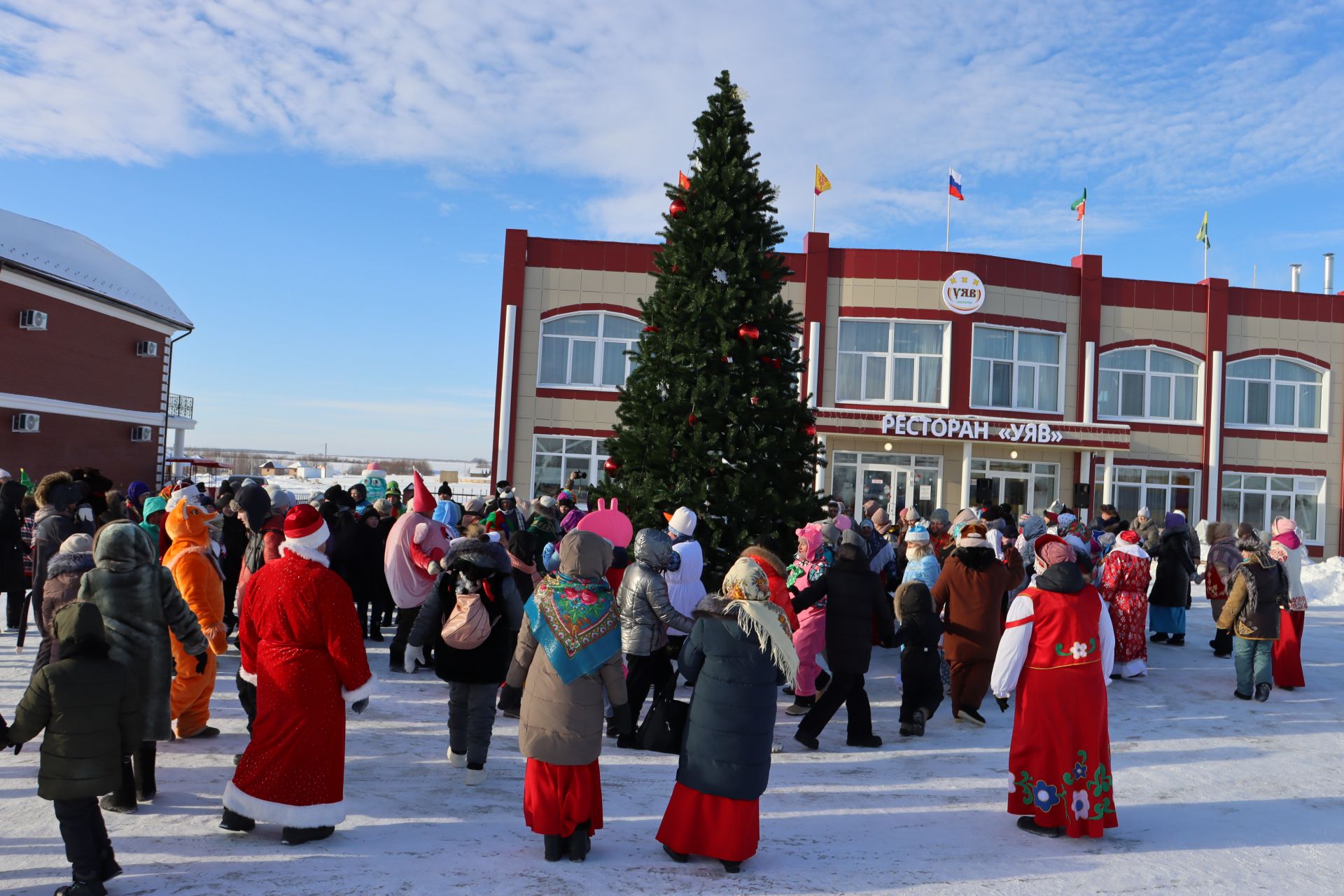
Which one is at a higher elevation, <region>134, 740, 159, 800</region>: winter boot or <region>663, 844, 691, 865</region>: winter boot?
<region>134, 740, 159, 800</region>: winter boot

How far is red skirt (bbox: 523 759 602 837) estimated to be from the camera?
4492mm

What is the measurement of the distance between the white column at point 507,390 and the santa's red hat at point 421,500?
564 inches

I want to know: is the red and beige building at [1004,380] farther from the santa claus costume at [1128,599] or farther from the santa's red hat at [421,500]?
the santa's red hat at [421,500]

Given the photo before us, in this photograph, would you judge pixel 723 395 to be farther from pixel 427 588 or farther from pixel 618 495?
pixel 427 588

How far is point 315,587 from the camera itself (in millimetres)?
4508

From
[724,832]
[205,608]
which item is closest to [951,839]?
[724,832]

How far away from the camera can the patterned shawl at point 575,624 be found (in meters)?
4.58

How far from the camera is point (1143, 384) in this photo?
24.9 m

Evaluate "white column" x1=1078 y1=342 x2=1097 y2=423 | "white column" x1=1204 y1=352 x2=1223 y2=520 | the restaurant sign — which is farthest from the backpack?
"white column" x1=1204 y1=352 x2=1223 y2=520

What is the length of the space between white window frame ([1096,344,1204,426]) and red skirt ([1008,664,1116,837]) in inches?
850

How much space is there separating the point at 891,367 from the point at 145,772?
21.0 meters

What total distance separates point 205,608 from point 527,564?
8.29 ft

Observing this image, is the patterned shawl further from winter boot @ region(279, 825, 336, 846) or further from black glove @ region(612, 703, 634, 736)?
winter boot @ region(279, 825, 336, 846)

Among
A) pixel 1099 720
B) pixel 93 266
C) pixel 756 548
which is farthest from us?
pixel 93 266
